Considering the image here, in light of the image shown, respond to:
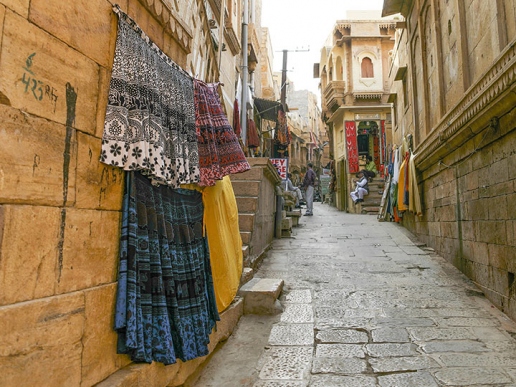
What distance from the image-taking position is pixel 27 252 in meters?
1.88

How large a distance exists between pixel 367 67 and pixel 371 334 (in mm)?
22152

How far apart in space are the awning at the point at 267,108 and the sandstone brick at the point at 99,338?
14.7m

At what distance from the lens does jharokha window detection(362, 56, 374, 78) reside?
23328 millimetres

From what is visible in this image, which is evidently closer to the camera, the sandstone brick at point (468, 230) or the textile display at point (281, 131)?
the sandstone brick at point (468, 230)

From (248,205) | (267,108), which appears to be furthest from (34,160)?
(267,108)

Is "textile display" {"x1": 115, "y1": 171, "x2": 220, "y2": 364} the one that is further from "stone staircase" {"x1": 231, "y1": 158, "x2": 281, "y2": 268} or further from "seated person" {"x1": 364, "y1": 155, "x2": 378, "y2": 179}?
"seated person" {"x1": 364, "y1": 155, "x2": 378, "y2": 179}

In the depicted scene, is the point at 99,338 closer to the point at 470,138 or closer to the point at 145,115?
the point at 145,115

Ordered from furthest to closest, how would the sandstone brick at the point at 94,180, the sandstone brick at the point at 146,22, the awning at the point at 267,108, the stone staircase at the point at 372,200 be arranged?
1. the stone staircase at the point at 372,200
2. the awning at the point at 267,108
3. the sandstone brick at the point at 146,22
4. the sandstone brick at the point at 94,180

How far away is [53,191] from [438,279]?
5825 mm

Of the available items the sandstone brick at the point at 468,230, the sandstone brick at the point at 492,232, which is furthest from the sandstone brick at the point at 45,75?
the sandstone brick at the point at 468,230

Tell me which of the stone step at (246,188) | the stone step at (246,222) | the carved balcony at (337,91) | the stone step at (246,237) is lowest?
the stone step at (246,237)

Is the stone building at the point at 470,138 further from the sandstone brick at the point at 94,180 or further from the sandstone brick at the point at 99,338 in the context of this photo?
the sandstone brick at the point at 99,338

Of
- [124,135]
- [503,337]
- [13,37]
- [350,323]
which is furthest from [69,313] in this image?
[503,337]

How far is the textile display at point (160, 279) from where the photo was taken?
2531 mm
